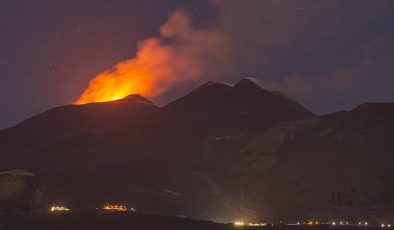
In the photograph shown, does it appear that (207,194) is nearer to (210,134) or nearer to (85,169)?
(85,169)

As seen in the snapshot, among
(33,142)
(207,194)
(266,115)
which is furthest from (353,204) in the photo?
(33,142)

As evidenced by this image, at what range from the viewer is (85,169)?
136 metres

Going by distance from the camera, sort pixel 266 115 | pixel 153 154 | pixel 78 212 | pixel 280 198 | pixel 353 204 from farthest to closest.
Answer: pixel 266 115, pixel 153 154, pixel 280 198, pixel 353 204, pixel 78 212

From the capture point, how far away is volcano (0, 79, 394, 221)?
108750mm

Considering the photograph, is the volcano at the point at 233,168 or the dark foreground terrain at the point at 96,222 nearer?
the dark foreground terrain at the point at 96,222

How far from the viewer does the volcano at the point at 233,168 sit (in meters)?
109

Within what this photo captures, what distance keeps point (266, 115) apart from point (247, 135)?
31153 mm

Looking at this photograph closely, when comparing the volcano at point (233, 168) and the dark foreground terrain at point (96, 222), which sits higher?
the volcano at point (233, 168)

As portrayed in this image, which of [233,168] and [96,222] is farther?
[233,168]

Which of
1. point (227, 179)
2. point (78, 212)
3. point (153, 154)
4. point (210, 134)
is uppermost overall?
point (210, 134)

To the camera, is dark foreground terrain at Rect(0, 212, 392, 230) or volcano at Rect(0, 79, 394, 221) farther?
volcano at Rect(0, 79, 394, 221)

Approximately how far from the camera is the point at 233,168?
144m

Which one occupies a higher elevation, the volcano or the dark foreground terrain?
the volcano

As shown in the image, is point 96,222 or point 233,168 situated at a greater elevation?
point 233,168
